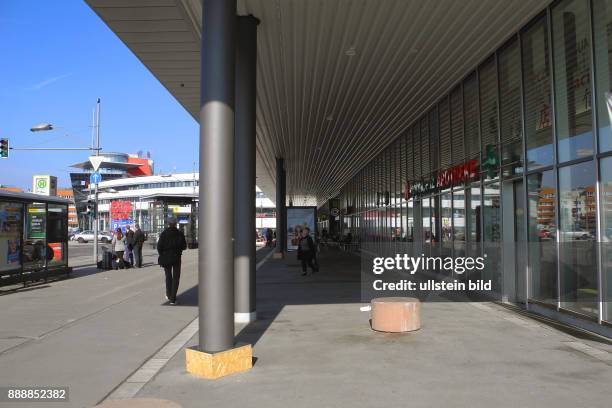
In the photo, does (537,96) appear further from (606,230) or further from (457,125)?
(457,125)

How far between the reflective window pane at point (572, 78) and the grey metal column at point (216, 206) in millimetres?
5305

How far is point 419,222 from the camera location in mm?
17578

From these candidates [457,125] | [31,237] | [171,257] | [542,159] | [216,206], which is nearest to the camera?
[216,206]

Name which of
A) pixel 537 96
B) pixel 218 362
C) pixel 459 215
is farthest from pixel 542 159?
pixel 218 362

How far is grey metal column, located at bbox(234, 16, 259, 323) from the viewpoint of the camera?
895 centimetres

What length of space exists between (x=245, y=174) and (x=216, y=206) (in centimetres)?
335

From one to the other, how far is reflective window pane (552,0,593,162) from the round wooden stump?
11.1ft

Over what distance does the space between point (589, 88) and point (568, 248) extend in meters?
2.42

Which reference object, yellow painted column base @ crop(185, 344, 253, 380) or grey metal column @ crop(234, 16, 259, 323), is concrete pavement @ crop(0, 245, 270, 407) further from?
grey metal column @ crop(234, 16, 259, 323)

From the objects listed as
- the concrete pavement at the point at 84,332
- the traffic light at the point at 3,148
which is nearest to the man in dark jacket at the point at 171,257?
the concrete pavement at the point at 84,332

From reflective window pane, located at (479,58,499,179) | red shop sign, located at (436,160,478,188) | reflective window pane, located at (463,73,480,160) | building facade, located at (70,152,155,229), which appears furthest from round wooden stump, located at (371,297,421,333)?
building facade, located at (70,152,155,229)

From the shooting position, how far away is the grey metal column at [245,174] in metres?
8.95

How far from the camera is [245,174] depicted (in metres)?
9.14

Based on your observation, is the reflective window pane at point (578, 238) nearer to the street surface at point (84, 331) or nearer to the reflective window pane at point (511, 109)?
the reflective window pane at point (511, 109)
